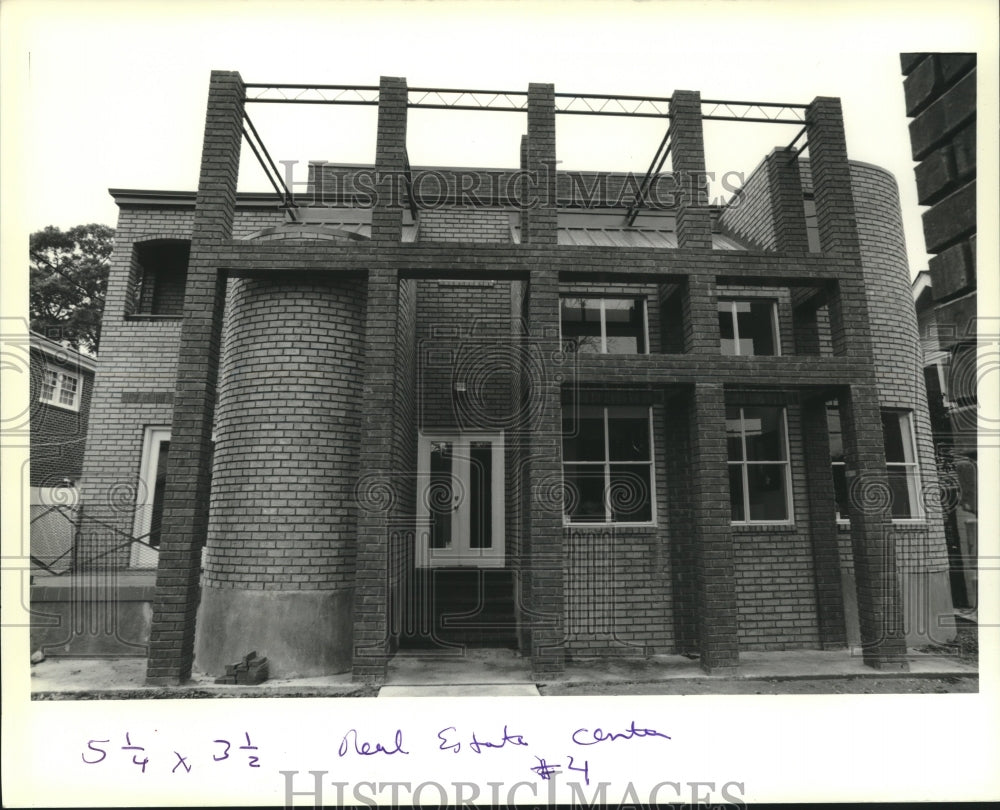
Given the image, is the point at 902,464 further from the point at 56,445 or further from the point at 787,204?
the point at 56,445

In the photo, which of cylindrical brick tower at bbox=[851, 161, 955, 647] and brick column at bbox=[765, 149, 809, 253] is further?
brick column at bbox=[765, 149, 809, 253]

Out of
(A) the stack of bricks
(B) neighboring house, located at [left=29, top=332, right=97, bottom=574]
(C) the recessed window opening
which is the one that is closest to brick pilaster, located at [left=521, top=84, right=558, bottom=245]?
(A) the stack of bricks

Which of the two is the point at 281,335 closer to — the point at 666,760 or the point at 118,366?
the point at 118,366

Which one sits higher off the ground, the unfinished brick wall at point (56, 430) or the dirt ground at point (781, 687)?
the unfinished brick wall at point (56, 430)

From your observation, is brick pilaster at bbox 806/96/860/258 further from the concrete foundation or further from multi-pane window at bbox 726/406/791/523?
the concrete foundation

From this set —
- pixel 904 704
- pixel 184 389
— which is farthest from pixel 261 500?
pixel 904 704

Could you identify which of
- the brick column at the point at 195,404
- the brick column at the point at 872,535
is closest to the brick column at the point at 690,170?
the brick column at the point at 872,535

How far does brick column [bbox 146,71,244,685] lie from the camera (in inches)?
195

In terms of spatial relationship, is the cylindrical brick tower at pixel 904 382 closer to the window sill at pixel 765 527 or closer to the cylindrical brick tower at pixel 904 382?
the cylindrical brick tower at pixel 904 382

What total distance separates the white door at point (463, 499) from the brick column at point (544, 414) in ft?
7.33

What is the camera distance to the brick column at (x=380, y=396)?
5027 millimetres

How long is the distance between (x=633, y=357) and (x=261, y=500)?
13.3 feet

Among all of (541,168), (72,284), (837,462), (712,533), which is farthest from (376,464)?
(72,284)

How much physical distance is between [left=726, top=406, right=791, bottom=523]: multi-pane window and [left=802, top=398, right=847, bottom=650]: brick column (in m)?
0.27
